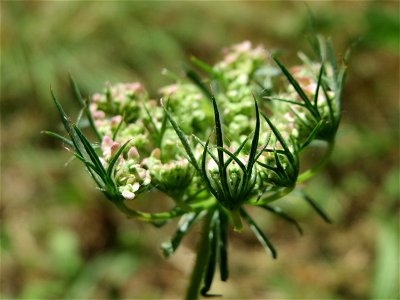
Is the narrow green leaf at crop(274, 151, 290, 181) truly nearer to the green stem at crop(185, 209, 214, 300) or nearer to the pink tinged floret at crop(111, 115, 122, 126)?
the green stem at crop(185, 209, 214, 300)

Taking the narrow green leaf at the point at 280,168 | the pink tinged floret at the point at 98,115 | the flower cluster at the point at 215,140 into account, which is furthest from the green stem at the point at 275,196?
the pink tinged floret at the point at 98,115

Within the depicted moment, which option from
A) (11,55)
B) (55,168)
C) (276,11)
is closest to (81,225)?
(55,168)

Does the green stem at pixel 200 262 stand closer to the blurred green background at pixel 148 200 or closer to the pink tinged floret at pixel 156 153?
the pink tinged floret at pixel 156 153

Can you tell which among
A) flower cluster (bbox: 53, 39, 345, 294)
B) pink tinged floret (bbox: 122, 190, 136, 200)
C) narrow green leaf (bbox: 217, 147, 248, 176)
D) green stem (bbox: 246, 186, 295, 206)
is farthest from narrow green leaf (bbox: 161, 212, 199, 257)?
narrow green leaf (bbox: 217, 147, 248, 176)

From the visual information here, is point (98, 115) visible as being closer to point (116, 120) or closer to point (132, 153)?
point (116, 120)

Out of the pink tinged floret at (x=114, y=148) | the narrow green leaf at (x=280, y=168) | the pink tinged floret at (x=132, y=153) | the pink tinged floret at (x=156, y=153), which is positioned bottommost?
the narrow green leaf at (x=280, y=168)

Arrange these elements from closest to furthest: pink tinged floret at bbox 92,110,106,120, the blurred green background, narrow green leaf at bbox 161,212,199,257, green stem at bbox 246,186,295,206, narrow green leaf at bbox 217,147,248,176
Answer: narrow green leaf at bbox 217,147,248,176
green stem at bbox 246,186,295,206
narrow green leaf at bbox 161,212,199,257
pink tinged floret at bbox 92,110,106,120
the blurred green background

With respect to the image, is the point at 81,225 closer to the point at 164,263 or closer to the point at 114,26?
the point at 164,263

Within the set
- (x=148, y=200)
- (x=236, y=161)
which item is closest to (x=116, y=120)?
(x=236, y=161)
